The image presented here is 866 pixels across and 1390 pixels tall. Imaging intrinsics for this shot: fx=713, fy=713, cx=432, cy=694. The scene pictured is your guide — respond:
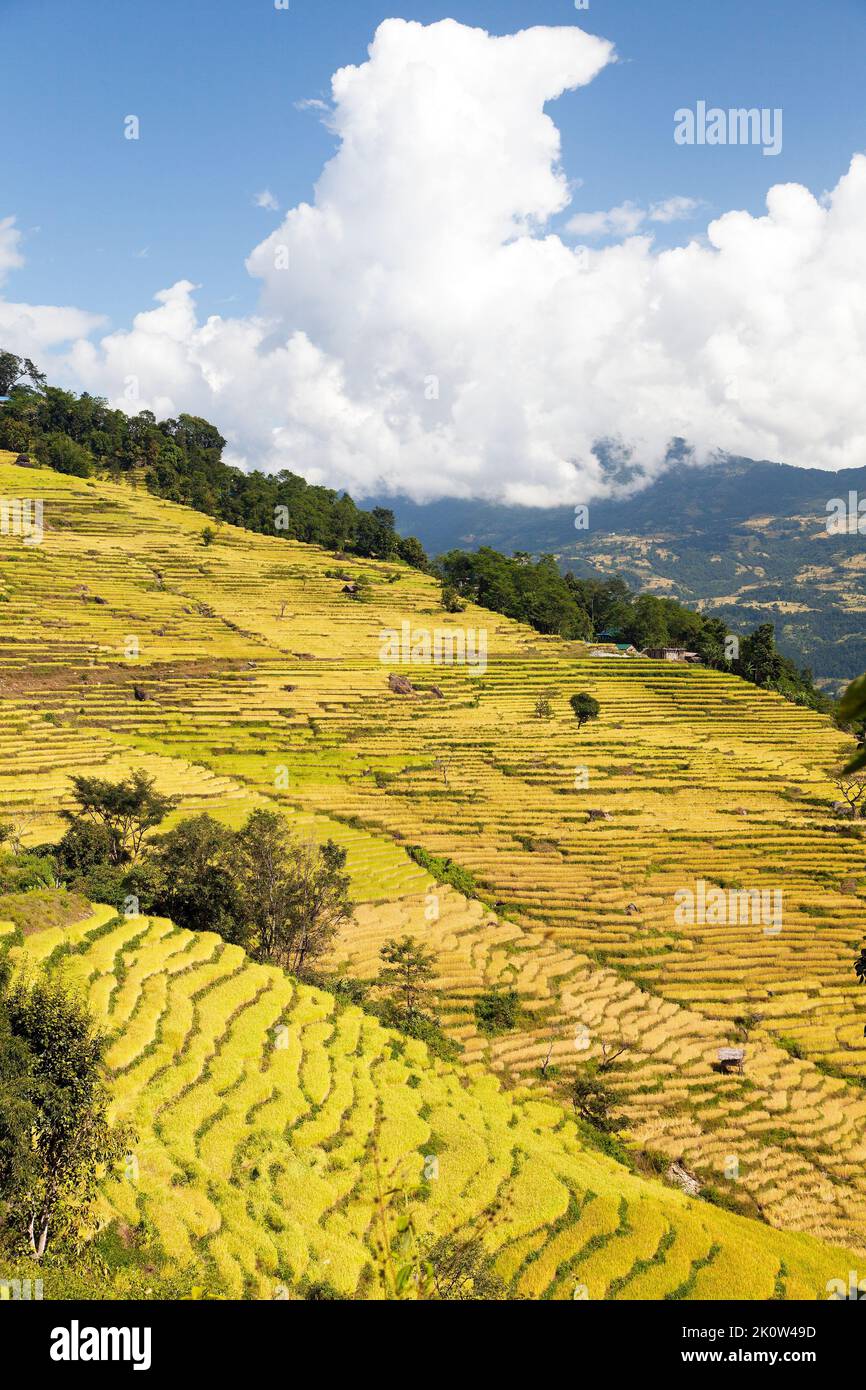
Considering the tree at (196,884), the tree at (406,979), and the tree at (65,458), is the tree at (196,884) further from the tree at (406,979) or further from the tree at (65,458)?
the tree at (65,458)

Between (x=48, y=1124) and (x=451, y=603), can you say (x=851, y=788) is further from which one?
(x=451, y=603)

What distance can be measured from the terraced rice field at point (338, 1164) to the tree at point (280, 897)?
4197mm

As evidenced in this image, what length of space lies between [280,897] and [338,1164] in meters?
11.9

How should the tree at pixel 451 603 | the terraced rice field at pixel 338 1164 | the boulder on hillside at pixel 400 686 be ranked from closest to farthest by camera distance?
the terraced rice field at pixel 338 1164 < the boulder on hillside at pixel 400 686 < the tree at pixel 451 603

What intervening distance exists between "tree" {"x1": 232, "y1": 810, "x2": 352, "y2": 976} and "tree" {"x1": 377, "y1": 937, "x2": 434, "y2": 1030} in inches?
102

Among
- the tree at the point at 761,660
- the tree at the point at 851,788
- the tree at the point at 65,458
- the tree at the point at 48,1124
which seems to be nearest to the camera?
the tree at the point at 851,788

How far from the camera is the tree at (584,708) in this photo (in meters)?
62.2

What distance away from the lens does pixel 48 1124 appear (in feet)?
34.6

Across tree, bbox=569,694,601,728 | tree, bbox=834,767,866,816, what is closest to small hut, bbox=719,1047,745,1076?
tree, bbox=834,767,866,816


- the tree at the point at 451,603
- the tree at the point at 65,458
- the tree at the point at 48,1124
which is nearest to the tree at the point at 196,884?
the tree at the point at 48,1124
